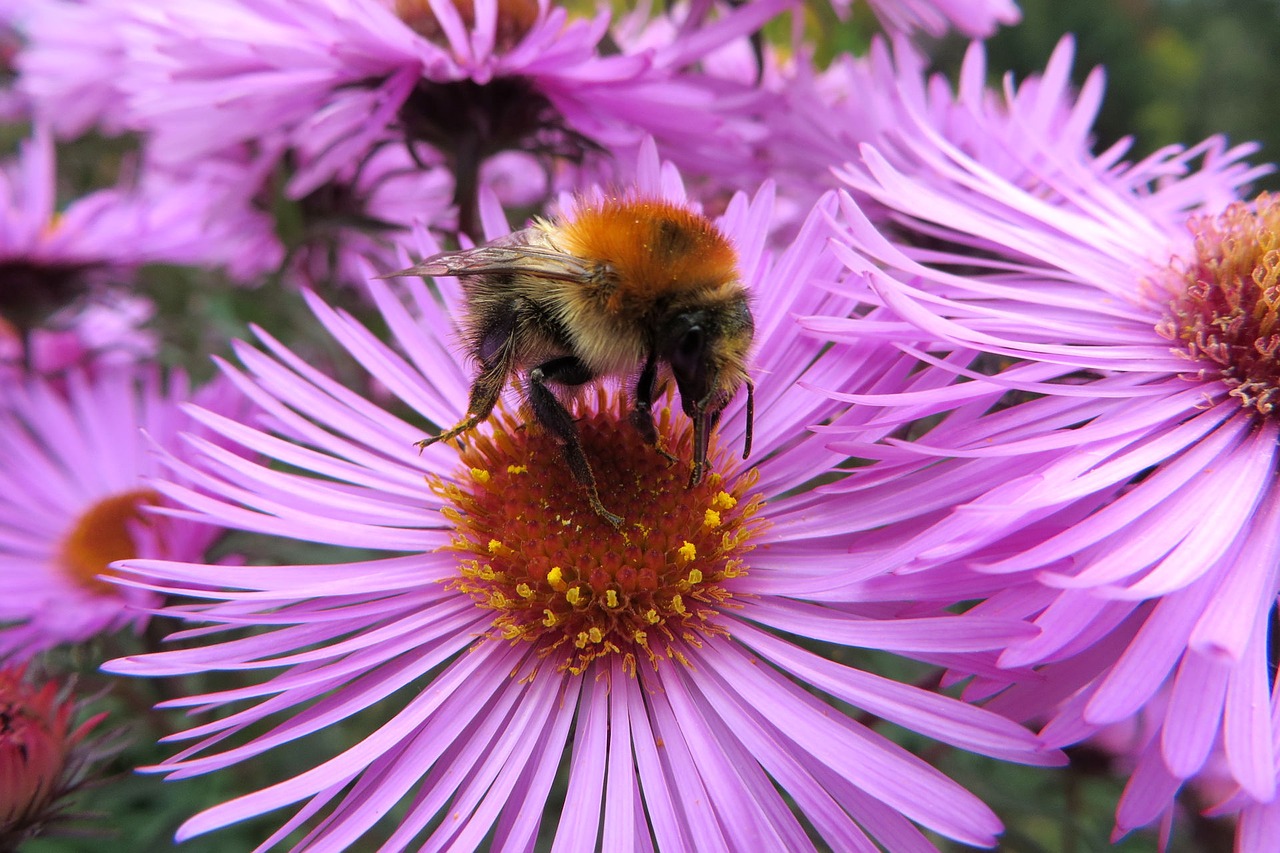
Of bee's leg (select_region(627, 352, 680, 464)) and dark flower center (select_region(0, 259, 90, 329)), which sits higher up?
dark flower center (select_region(0, 259, 90, 329))

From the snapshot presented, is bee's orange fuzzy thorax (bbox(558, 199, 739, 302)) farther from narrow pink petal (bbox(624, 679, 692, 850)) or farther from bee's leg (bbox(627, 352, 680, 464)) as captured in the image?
narrow pink petal (bbox(624, 679, 692, 850))

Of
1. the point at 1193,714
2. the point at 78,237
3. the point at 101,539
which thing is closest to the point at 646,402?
the point at 1193,714

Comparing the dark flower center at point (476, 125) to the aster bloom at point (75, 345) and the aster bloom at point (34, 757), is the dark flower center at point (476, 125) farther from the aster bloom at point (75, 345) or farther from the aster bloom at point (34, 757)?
the aster bloom at point (75, 345)

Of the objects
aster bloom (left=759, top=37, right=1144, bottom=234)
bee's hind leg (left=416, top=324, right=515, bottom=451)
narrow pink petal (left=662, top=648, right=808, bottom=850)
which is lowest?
narrow pink petal (left=662, top=648, right=808, bottom=850)

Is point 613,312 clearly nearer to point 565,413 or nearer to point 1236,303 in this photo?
point 565,413

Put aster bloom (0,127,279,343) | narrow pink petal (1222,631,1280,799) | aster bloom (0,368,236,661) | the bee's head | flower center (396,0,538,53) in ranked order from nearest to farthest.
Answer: narrow pink petal (1222,631,1280,799), the bee's head, flower center (396,0,538,53), aster bloom (0,368,236,661), aster bloom (0,127,279,343)

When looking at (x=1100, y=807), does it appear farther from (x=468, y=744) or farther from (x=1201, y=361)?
(x=468, y=744)

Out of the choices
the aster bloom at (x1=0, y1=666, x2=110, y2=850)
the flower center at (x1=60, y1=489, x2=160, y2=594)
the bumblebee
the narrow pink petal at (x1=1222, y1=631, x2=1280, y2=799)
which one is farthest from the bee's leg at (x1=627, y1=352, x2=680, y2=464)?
the flower center at (x1=60, y1=489, x2=160, y2=594)
